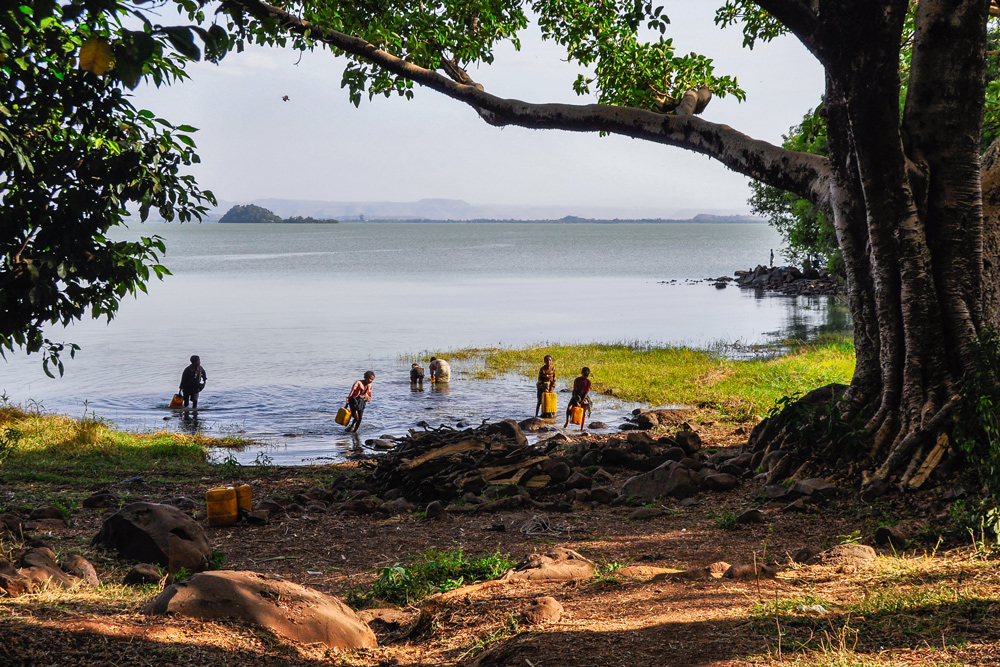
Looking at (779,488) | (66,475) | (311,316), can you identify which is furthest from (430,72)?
(311,316)

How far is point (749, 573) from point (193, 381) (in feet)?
59.4

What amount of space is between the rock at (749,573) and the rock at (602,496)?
4.06 m

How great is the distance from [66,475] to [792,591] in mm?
10868

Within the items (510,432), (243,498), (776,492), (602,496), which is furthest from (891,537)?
(510,432)

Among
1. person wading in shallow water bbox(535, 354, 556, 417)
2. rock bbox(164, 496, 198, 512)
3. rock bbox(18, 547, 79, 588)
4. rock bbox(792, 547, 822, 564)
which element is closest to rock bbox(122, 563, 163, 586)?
rock bbox(18, 547, 79, 588)

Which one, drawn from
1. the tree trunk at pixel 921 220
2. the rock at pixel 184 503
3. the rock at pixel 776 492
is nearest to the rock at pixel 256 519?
the rock at pixel 184 503

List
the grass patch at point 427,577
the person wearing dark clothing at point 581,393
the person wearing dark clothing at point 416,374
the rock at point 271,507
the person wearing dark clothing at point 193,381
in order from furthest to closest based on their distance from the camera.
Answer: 1. the person wearing dark clothing at point 416,374
2. the person wearing dark clothing at point 193,381
3. the person wearing dark clothing at point 581,393
4. the rock at point 271,507
5. the grass patch at point 427,577

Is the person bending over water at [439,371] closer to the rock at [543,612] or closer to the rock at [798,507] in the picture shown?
the rock at [798,507]

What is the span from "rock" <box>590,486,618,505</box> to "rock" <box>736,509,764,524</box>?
6.87ft

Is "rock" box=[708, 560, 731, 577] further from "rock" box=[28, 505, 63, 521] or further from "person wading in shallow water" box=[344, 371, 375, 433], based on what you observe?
"person wading in shallow water" box=[344, 371, 375, 433]

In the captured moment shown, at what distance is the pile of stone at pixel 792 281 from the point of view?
60688 millimetres

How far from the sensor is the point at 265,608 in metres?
5.19

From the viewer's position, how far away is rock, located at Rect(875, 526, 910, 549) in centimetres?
670

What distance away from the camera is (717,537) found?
7938 millimetres
